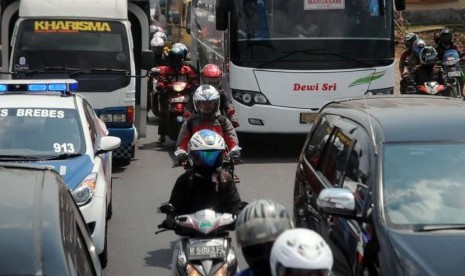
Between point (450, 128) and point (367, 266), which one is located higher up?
point (450, 128)

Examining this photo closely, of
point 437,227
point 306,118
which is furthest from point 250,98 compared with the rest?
point 437,227

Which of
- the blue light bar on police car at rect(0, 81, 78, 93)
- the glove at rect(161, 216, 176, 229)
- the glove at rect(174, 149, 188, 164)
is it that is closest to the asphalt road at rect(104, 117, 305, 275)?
the glove at rect(174, 149, 188, 164)

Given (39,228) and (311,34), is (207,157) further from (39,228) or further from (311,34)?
(311,34)

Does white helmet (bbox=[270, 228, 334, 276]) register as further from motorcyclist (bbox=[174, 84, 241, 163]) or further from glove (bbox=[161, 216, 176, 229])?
motorcyclist (bbox=[174, 84, 241, 163])

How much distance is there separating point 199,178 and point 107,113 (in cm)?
758

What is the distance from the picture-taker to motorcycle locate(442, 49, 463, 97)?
64.3 feet

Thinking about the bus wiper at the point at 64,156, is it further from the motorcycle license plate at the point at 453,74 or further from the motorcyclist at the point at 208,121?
the motorcycle license plate at the point at 453,74

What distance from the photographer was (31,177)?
4.93 m

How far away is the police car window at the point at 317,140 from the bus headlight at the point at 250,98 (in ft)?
24.7

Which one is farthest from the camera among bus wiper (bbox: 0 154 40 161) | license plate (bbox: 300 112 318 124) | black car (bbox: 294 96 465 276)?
license plate (bbox: 300 112 318 124)

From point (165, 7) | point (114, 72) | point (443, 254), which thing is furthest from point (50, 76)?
point (165, 7)

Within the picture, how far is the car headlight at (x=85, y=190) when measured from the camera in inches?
370

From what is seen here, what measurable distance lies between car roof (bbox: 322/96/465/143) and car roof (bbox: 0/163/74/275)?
2626 mm

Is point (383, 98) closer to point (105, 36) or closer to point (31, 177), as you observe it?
point (31, 177)
